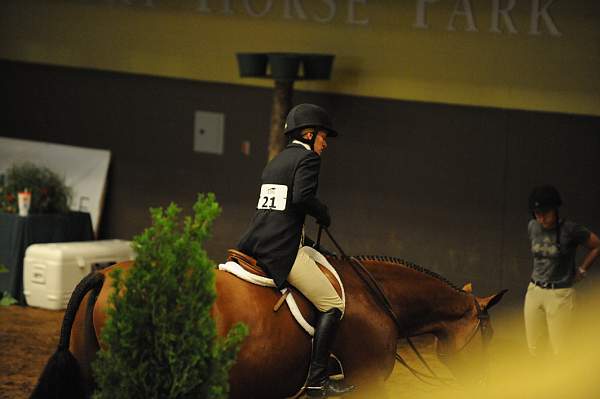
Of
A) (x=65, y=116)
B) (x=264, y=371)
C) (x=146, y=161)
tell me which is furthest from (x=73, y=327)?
(x=65, y=116)

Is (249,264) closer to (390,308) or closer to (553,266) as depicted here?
(390,308)

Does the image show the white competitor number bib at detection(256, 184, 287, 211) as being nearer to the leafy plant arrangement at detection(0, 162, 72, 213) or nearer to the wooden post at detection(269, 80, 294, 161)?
the wooden post at detection(269, 80, 294, 161)

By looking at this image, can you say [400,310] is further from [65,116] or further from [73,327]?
[65,116]

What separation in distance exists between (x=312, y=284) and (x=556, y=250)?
3.11 m

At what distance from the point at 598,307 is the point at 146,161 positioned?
5.88 meters

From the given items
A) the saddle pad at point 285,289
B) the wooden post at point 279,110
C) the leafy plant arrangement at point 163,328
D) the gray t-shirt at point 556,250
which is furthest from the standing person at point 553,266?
the leafy plant arrangement at point 163,328

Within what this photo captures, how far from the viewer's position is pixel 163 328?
16.3 ft

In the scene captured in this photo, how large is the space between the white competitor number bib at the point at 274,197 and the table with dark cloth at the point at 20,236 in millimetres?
5530

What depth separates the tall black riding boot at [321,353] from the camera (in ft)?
21.2

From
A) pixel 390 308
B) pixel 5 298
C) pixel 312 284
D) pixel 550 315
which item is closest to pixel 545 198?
pixel 550 315

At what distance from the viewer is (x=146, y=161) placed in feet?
44.4

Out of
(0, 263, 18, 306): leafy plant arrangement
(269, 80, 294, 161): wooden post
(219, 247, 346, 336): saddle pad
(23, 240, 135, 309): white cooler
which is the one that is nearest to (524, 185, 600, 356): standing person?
(219, 247, 346, 336): saddle pad

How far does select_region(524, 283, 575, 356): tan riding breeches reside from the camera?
8969 millimetres

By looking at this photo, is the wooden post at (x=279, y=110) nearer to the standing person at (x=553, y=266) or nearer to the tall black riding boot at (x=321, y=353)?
the standing person at (x=553, y=266)
